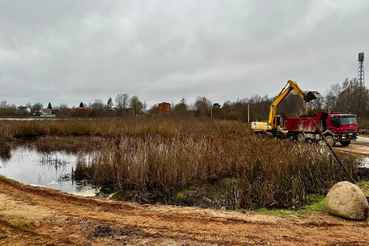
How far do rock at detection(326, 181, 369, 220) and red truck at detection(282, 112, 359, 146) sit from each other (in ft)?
27.2

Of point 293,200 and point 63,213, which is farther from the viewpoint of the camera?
point 293,200

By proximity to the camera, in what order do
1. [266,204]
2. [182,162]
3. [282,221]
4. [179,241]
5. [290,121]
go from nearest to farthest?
[179,241] < [282,221] < [266,204] < [182,162] < [290,121]

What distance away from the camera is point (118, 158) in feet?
20.6

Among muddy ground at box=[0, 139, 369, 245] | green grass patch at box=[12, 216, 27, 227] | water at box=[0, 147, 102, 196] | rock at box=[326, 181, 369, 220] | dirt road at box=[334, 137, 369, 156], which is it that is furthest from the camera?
dirt road at box=[334, 137, 369, 156]

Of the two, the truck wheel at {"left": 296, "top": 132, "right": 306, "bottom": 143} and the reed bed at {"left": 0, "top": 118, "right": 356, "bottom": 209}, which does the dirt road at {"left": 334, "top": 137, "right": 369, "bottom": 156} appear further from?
the reed bed at {"left": 0, "top": 118, "right": 356, "bottom": 209}

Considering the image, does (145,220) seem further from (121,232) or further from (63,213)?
(63,213)

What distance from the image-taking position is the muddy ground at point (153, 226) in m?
2.69

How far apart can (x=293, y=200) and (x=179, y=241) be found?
121 inches

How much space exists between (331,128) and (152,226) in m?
12.2

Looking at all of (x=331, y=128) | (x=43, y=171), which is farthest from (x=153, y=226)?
(x=331, y=128)

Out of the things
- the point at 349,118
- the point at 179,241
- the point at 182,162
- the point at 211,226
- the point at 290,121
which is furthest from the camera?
the point at 290,121

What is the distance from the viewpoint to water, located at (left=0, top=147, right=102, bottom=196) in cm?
566

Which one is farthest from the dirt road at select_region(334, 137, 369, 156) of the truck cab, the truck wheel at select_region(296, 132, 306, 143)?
the truck wheel at select_region(296, 132, 306, 143)

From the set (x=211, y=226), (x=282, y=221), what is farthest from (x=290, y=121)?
(x=211, y=226)
